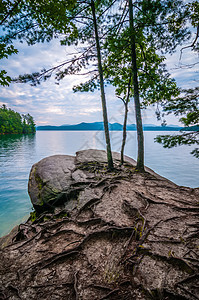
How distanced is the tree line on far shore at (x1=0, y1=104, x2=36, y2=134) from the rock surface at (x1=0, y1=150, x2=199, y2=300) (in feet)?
279

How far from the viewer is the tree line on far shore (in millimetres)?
75062

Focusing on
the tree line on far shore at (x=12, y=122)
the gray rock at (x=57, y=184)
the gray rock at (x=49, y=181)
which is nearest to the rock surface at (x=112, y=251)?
the gray rock at (x=57, y=184)

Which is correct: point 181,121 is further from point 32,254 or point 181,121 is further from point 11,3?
point 32,254

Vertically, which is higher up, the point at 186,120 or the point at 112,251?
the point at 186,120

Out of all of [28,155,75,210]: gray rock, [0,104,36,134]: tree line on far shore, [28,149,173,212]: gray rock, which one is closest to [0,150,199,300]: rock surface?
[28,149,173,212]: gray rock

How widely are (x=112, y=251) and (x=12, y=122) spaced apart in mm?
99156

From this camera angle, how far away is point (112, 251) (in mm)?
3090

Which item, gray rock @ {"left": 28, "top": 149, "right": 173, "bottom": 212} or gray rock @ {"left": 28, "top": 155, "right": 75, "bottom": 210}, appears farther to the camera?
gray rock @ {"left": 28, "top": 155, "right": 75, "bottom": 210}

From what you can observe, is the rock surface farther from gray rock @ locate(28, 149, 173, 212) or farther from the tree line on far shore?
the tree line on far shore

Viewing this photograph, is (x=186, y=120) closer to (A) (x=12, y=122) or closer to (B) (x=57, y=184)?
(B) (x=57, y=184)

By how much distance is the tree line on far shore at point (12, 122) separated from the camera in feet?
246

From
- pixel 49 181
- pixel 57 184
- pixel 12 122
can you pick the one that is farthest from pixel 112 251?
pixel 12 122

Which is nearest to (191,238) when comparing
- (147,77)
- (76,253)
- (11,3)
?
(76,253)

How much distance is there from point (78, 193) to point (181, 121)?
5799 millimetres
